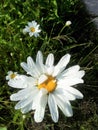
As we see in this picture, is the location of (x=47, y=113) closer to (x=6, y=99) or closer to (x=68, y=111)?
(x=6, y=99)

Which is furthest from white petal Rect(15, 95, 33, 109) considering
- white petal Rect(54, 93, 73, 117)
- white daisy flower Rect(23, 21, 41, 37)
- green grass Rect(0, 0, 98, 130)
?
white daisy flower Rect(23, 21, 41, 37)

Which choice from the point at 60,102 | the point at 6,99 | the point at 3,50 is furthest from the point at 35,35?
the point at 60,102

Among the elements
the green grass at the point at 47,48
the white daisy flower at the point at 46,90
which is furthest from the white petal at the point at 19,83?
the green grass at the point at 47,48

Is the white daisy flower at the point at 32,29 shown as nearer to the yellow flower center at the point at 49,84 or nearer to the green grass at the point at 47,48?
the green grass at the point at 47,48

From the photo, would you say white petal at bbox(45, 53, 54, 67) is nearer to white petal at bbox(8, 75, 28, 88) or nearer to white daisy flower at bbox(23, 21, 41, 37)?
white petal at bbox(8, 75, 28, 88)

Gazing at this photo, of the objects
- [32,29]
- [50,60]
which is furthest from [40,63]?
[32,29]
